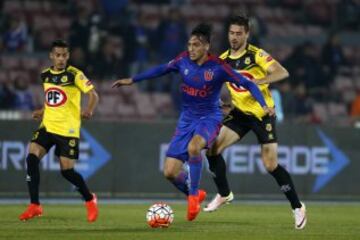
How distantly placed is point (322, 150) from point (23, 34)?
6.99 m

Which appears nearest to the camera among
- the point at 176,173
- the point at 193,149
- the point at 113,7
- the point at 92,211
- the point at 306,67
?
the point at 193,149

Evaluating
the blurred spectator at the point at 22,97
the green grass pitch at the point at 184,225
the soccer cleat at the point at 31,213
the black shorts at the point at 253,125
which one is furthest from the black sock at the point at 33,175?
the blurred spectator at the point at 22,97

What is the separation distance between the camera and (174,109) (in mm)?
21531

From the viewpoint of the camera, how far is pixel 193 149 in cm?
1266

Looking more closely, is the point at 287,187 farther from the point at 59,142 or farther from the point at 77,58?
the point at 77,58

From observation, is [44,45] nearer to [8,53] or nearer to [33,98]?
[8,53]

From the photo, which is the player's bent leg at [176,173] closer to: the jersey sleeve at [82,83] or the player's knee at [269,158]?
the player's knee at [269,158]

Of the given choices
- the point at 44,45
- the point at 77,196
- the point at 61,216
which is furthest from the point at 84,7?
the point at 61,216

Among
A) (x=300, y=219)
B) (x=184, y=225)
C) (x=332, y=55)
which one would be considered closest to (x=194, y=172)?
(x=184, y=225)

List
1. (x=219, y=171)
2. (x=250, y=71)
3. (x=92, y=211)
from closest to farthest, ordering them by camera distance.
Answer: (x=92, y=211) → (x=250, y=71) → (x=219, y=171)

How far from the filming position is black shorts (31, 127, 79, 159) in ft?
43.8

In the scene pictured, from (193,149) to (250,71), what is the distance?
127 centimetres

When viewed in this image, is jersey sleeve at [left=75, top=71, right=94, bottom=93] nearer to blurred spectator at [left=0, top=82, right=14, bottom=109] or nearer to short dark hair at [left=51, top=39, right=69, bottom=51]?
short dark hair at [left=51, top=39, right=69, bottom=51]

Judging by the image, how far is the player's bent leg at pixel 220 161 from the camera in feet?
44.5
